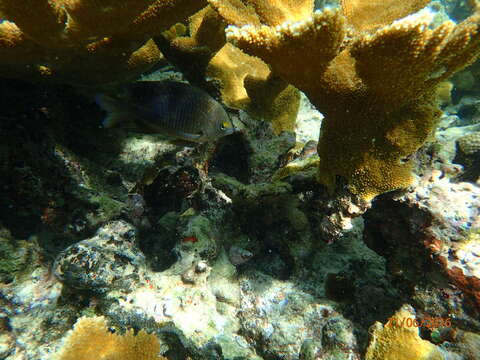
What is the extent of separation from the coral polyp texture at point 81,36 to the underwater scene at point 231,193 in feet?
0.05

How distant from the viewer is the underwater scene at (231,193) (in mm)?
1893

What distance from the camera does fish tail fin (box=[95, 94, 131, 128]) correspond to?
2426 mm

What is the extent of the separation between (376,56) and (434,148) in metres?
1.37

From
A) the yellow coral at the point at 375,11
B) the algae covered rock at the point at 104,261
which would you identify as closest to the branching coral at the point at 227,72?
the yellow coral at the point at 375,11

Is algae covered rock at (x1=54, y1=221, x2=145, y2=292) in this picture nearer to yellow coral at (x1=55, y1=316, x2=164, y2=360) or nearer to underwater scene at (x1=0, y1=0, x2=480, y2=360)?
underwater scene at (x1=0, y1=0, x2=480, y2=360)

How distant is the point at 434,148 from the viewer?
8.21 feet

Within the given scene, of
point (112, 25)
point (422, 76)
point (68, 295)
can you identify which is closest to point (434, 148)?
point (422, 76)

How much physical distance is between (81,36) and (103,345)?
94.1 inches

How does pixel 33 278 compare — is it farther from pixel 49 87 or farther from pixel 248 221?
pixel 248 221

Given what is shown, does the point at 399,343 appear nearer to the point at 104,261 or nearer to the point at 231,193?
the point at 231,193

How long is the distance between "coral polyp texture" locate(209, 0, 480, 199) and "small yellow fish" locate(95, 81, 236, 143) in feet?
2.43

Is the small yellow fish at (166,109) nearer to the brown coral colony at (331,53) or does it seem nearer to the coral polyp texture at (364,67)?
the brown coral colony at (331,53)
